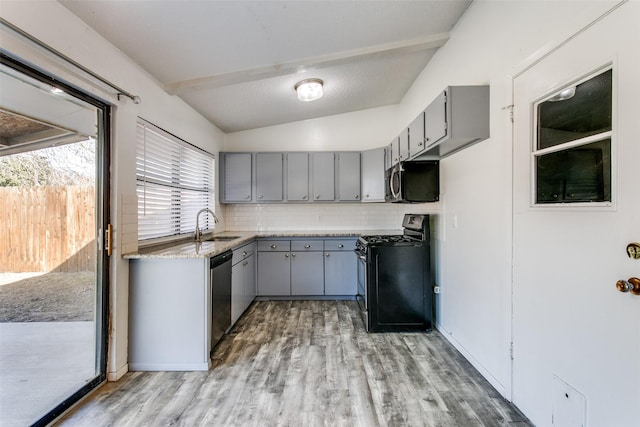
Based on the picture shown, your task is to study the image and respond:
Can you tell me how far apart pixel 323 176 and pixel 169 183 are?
206 centimetres

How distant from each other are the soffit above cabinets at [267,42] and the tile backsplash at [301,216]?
1.59 meters

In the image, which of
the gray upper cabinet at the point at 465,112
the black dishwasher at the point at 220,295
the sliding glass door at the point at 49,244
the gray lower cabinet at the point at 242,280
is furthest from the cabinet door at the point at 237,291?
the gray upper cabinet at the point at 465,112

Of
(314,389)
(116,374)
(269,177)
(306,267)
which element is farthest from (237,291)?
(269,177)

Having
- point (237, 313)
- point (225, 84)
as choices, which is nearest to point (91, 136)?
point (225, 84)

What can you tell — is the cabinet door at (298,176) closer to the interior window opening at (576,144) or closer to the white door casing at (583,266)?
the white door casing at (583,266)

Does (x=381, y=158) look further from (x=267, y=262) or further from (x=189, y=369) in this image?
(x=189, y=369)

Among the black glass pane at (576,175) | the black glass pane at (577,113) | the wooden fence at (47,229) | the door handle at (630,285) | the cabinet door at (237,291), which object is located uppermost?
the black glass pane at (577,113)

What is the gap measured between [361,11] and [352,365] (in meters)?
2.69

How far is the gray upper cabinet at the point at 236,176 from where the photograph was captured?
4.18m

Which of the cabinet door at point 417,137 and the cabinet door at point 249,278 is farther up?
the cabinet door at point 417,137

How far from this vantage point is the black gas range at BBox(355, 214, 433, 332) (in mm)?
2855

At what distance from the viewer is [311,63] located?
103 inches

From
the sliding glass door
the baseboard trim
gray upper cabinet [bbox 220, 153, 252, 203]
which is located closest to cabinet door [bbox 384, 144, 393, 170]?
gray upper cabinet [bbox 220, 153, 252, 203]

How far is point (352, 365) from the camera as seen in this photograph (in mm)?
2229
